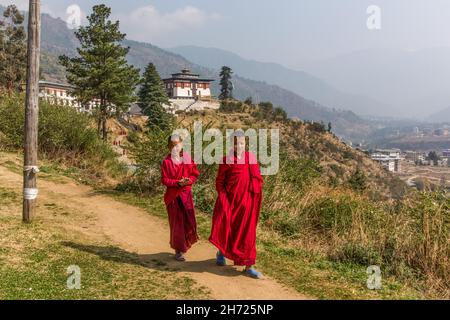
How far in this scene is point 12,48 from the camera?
49156 mm

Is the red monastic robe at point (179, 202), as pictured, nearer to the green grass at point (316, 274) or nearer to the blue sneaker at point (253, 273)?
the blue sneaker at point (253, 273)

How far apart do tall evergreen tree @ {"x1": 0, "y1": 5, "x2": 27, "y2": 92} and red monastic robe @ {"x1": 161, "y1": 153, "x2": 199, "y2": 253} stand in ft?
145

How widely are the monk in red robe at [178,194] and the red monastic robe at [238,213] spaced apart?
26.1 inches

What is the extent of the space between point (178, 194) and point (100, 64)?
31.2 meters

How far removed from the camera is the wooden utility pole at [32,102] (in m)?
8.01

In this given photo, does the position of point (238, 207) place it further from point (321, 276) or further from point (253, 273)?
point (321, 276)

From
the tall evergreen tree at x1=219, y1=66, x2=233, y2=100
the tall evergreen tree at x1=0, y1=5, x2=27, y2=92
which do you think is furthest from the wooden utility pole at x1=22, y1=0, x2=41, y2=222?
the tall evergreen tree at x1=219, y1=66, x2=233, y2=100

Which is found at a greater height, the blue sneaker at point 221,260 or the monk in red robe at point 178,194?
the monk in red robe at point 178,194

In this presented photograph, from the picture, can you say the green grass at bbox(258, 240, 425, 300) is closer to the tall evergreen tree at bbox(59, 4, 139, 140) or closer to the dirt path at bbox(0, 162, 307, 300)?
the dirt path at bbox(0, 162, 307, 300)

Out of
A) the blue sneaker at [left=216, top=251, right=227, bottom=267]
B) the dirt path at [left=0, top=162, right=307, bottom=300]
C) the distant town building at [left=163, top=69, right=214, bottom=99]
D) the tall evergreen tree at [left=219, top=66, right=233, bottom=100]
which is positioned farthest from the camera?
the distant town building at [left=163, top=69, right=214, bottom=99]

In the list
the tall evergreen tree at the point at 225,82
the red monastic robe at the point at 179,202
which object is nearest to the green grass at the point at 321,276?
the red monastic robe at the point at 179,202

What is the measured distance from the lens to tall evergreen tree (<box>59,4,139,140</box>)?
35094 millimetres

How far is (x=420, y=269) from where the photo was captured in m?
7.25
